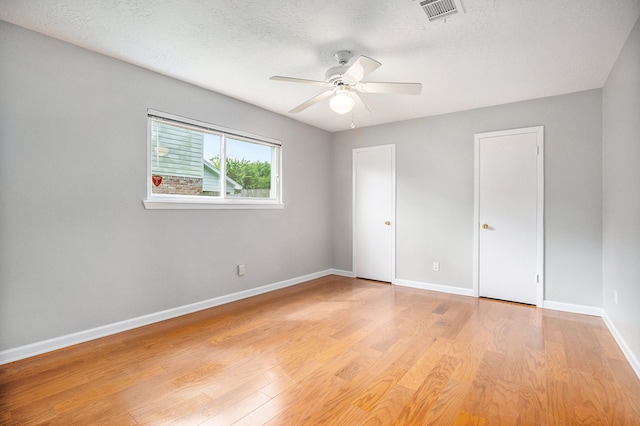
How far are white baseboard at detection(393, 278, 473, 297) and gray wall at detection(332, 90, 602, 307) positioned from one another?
0.17ft

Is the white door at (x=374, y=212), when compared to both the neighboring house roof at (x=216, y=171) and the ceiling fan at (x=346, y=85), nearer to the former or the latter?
the neighboring house roof at (x=216, y=171)

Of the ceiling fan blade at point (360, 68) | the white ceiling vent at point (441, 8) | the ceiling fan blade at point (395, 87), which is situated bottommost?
the ceiling fan blade at point (395, 87)

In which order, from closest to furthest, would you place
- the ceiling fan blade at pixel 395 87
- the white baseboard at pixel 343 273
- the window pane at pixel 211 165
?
the ceiling fan blade at pixel 395 87 < the window pane at pixel 211 165 < the white baseboard at pixel 343 273

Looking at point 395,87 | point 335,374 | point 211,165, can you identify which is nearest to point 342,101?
point 395,87

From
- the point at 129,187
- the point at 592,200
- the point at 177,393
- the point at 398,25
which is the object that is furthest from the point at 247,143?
the point at 592,200

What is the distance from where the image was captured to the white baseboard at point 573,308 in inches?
135

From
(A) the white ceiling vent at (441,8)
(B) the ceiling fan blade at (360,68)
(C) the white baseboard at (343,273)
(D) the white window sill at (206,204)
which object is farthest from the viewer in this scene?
(C) the white baseboard at (343,273)

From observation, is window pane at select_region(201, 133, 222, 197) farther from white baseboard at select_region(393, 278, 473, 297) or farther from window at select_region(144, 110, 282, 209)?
white baseboard at select_region(393, 278, 473, 297)

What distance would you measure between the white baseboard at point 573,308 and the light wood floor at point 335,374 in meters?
0.12

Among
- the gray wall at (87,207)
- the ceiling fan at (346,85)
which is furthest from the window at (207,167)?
the ceiling fan at (346,85)

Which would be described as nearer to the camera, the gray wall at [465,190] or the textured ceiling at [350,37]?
the textured ceiling at [350,37]

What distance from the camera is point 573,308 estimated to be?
11.6 feet

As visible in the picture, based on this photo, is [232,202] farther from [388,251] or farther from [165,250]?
[388,251]

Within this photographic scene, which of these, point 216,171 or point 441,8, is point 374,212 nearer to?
point 216,171
